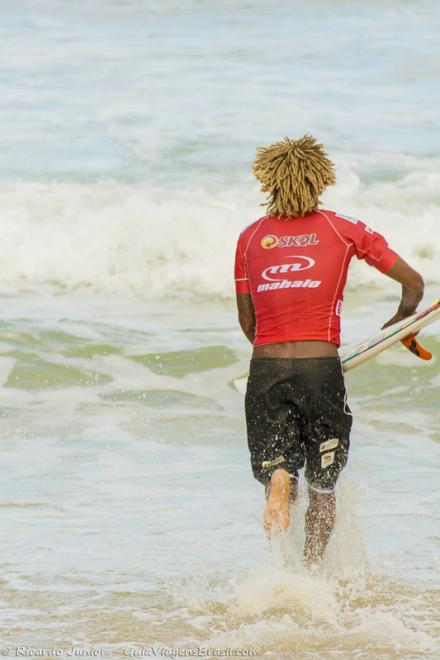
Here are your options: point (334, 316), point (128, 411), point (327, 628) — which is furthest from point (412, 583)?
point (128, 411)

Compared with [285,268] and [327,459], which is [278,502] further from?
[285,268]

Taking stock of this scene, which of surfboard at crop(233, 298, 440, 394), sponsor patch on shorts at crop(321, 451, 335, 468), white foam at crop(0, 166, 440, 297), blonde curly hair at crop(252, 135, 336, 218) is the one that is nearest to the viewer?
blonde curly hair at crop(252, 135, 336, 218)

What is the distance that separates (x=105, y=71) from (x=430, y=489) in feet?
52.0

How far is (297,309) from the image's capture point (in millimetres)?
4613

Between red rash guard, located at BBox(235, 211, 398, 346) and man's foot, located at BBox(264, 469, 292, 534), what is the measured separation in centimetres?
52

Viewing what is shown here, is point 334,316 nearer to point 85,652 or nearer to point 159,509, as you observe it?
point 85,652

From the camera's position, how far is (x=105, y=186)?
16.6 m

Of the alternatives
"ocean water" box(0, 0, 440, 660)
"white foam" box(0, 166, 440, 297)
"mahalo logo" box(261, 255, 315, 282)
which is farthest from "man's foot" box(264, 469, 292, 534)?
"white foam" box(0, 166, 440, 297)

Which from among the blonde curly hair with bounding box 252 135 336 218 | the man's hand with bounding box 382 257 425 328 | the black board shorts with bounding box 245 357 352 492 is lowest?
the black board shorts with bounding box 245 357 352 492

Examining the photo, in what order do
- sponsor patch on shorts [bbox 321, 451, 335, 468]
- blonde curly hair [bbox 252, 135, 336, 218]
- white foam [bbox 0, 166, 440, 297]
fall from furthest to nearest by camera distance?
white foam [bbox 0, 166, 440, 297]
sponsor patch on shorts [bbox 321, 451, 335, 468]
blonde curly hair [bbox 252, 135, 336, 218]

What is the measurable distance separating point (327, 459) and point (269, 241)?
0.85 metres

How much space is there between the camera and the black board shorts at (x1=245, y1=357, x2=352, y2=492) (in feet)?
15.2

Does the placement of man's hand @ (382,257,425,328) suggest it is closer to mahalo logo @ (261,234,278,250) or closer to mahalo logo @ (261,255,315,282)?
mahalo logo @ (261,255,315,282)

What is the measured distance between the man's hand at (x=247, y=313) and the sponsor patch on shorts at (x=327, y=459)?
0.54 meters
